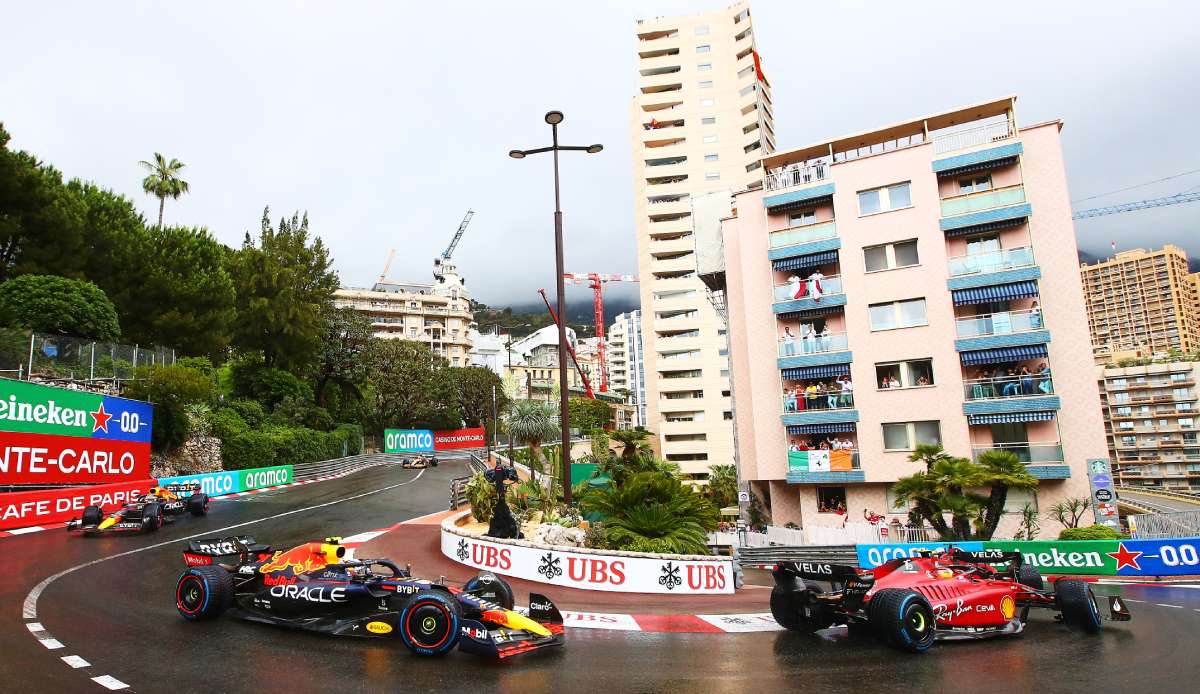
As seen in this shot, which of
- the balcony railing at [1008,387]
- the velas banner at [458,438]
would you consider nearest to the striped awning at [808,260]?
the balcony railing at [1008,387]

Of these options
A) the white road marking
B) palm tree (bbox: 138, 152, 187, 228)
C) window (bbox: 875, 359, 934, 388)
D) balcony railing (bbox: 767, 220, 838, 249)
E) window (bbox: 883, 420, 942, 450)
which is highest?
palm tree (bbox: 138, 152, 187, 228)

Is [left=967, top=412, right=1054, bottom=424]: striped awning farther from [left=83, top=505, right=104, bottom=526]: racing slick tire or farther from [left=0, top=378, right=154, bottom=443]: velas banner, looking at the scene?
[left=0, top=378, right=154, bottom=443]: velas banner

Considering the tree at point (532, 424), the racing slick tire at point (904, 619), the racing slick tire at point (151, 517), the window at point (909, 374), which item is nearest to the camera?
A: the racing slick tire at point (904, 619)

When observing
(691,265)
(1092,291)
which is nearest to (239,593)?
(691,265)

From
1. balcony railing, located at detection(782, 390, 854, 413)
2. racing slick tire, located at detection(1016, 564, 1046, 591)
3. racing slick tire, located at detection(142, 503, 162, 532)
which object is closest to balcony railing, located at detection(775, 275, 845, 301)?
balcony railing, located at detection(782, 390, 854, 413)

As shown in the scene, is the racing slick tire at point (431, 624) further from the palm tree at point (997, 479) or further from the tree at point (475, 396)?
the tree at point (475, 396)

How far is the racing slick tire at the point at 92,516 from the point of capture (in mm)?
18094

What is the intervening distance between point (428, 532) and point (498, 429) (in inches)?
2636

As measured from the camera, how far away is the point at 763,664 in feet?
25.0

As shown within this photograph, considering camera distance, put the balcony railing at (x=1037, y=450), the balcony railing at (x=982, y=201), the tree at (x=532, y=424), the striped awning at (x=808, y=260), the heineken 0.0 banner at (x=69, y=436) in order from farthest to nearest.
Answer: the tree at (x=532, y=424), the striped awning at (x=808, y=260), the balcony railing at (x=982, y=201), the balcony railing at (x=1037, y=450), the heineken 0.0 banner at (x=69, y=436)

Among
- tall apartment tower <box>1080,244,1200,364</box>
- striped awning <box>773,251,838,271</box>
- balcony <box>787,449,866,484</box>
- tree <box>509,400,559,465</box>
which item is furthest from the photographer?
tall apartment tower <box>1080,244,1200,364</box>

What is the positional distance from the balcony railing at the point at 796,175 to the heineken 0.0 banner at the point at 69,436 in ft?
96.5

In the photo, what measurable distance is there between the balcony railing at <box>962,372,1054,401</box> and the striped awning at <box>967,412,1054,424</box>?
0.71 metres

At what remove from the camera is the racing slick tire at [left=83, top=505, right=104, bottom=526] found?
18.1 meters
